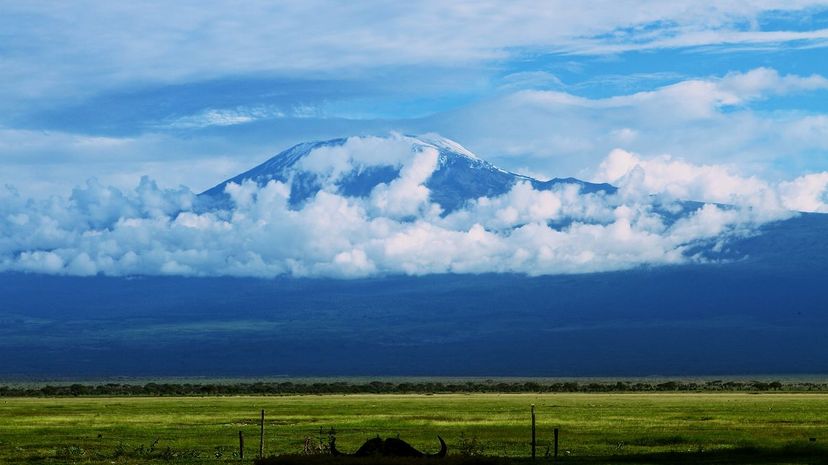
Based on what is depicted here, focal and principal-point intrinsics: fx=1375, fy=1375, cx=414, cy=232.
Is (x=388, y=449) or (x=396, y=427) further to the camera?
(x=396, y=427)

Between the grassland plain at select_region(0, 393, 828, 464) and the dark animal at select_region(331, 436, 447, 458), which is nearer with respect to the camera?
the dark animal at select_region(331, 436, 447, 458)

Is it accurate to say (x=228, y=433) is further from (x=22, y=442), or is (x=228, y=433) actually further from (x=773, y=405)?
(x=773, y=405)

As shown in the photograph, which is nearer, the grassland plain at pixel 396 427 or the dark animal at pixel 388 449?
the dark animal at pixel 388 449

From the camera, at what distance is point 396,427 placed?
58156mm

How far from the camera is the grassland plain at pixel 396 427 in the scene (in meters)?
45.3

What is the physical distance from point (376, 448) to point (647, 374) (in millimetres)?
178320

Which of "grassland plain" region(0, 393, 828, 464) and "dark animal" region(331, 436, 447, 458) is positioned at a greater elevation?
"dark animal" region(331, 436, 447, 458)

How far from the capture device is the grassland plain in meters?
45.3

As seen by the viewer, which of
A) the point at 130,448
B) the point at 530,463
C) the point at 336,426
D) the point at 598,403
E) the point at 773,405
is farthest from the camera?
the point at 598,403

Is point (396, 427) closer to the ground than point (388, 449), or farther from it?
closer to the ground

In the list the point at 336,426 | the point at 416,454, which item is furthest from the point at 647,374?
the point at 416,454

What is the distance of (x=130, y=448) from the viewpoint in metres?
46.7

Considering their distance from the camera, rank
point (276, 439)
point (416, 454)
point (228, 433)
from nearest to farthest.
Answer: point (416, 454) → point (276, 439) → point (228, 433)

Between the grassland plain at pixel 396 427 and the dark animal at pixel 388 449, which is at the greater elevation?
the dark animal at pixel 388 449
